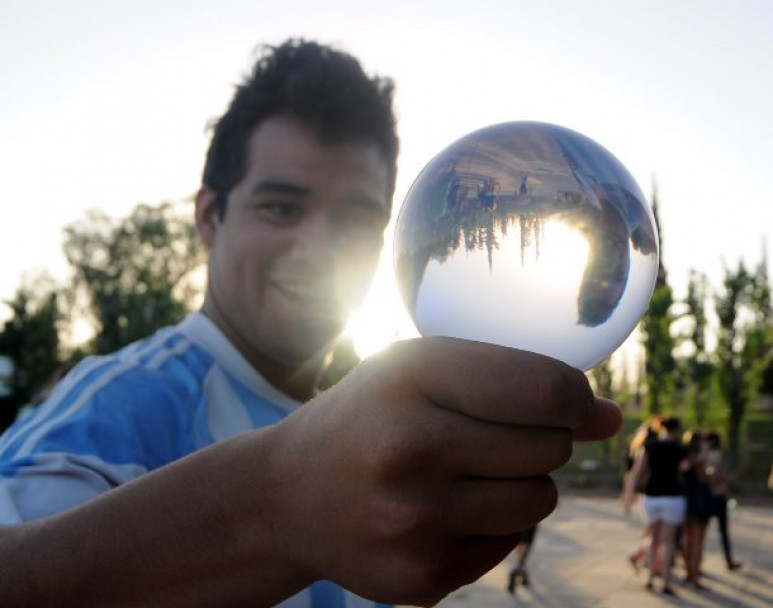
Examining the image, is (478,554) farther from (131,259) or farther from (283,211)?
(131,259)

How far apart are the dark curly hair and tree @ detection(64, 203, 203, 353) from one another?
4520cm

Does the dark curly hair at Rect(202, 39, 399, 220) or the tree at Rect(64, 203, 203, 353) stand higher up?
the dark curly hair at Rect(202, 39, 399, 220)

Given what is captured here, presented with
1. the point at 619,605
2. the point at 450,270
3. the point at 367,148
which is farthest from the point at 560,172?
the point at 619,605

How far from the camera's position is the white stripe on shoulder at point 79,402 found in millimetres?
1425

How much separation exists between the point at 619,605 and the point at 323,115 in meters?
8.34

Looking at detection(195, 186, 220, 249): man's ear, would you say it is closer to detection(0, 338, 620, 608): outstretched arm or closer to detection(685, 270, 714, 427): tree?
detection(0, 338, 620, 608): outstretched arm

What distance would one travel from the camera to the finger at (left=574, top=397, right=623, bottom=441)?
1125 mm

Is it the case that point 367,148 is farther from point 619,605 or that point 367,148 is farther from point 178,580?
point 619,605

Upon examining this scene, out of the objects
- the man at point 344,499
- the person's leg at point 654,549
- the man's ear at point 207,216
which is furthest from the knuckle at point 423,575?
the person's leg at point 654,549

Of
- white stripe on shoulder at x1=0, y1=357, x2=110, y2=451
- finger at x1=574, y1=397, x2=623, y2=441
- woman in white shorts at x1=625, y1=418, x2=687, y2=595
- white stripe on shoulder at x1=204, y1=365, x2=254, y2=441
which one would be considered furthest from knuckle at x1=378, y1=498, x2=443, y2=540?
woman in white shorts at x1=625, y1=418, x2=687, y2=595

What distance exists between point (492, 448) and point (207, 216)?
1804mm

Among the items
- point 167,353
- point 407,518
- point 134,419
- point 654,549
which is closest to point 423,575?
point 407,518

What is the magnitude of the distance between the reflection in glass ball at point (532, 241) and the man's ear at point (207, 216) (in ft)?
4.65

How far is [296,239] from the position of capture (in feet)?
7.18
